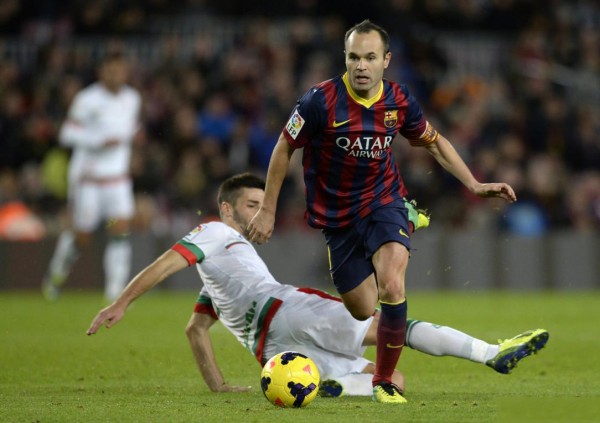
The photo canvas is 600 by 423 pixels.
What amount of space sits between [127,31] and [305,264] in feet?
16.2

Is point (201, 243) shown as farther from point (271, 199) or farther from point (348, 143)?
point (348, 143)

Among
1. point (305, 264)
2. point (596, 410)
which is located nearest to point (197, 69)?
point (305, 264)

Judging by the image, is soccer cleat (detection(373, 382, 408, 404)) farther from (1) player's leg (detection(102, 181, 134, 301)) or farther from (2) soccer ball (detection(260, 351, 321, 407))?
(1) player's leg (detection(102, 181, 134, 301))

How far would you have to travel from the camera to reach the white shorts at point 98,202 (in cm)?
1359

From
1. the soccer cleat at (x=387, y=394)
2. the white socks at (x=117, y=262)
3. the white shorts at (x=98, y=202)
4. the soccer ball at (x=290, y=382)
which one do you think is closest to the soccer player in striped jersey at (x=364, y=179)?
the soccer cleat at (x=387, y=394)

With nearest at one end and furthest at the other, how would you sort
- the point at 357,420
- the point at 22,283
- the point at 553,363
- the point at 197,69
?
the point at 357,420, the point at 553,363, the point at 22,283, the point at 197,69

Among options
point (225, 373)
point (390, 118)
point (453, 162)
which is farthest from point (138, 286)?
point (453, 162)

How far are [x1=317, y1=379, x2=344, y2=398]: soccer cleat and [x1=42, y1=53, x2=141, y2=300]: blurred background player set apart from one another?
22.4ft

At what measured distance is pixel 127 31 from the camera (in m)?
17.8

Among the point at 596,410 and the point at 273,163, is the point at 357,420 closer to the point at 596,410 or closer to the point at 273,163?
the point at 596,410

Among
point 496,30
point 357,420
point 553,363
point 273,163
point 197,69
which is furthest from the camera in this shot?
point 496,30

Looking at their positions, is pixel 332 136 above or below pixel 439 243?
above

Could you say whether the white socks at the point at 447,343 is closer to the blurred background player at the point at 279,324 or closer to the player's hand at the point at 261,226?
the blurred background player at the point at 279,324

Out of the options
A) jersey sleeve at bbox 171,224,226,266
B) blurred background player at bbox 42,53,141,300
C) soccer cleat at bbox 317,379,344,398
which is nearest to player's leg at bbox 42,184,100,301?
blurred background player at bbox 42,53,141,300
